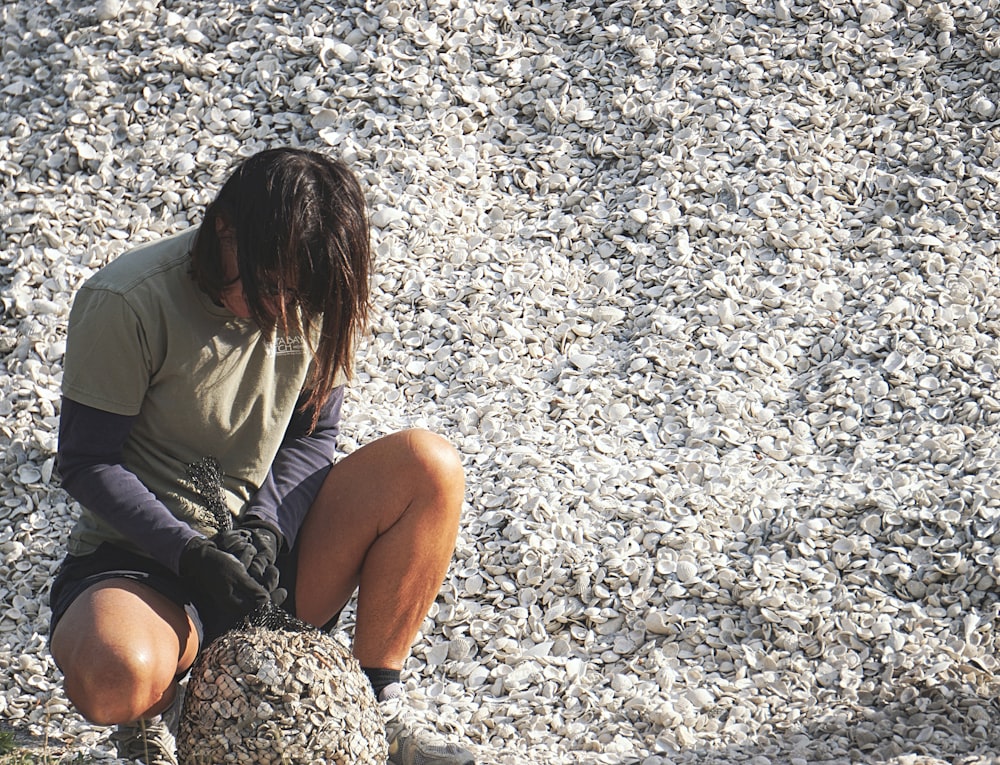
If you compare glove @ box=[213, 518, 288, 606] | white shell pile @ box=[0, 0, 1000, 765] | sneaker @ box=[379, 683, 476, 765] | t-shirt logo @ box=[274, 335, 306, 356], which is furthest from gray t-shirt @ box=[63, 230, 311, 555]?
white shell pile @ box=[0, 0, 1000, 765]

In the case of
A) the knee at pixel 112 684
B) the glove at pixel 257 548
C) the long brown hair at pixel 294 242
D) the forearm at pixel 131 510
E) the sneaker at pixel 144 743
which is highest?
the long brown hair at pixel 294 242

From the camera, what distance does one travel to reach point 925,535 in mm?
3256

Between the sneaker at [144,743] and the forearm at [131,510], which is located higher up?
the forearm at [131,510]

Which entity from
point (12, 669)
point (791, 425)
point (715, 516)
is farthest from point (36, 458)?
point (791, 425)

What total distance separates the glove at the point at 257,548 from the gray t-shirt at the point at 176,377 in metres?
0.11

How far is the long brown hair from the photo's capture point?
2102 millimetres

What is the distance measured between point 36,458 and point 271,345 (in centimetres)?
146

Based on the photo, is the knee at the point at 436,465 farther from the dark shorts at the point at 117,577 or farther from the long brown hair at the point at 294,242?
the dark shorts at the point at 117,577

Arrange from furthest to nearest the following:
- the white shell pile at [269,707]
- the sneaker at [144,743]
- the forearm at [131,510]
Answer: the sneaker at [144,743], the forearm at [131,510], the white shell pile at [269,707]

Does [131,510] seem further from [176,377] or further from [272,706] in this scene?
[272,706]

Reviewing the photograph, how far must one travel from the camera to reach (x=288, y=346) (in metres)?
2.47

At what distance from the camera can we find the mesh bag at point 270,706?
2070 millimetres

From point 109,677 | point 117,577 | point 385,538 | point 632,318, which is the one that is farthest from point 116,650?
point 632,318

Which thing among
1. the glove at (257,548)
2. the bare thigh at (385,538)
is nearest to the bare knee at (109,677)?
the glove at (257,548)
